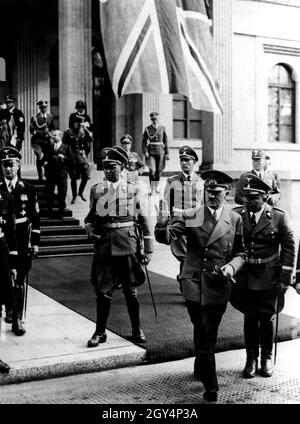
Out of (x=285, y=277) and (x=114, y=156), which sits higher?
(x=114, y=156)

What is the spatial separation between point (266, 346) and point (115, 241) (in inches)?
77.1

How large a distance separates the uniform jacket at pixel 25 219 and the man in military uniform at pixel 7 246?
628mm

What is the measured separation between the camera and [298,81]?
73.2 ft

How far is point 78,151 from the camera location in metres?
13.9

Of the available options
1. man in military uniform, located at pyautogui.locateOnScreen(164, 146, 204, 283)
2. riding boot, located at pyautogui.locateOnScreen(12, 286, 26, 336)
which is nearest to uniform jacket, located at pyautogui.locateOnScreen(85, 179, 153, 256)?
riding boot, located at pyautogui.locateOnScreen(12, 286, 26, 336)

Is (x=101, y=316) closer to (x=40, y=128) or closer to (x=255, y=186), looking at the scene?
(x=255, y=186)

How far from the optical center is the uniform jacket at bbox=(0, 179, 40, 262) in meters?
7.43

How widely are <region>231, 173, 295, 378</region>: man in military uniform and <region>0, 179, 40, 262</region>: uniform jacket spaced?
108 inches

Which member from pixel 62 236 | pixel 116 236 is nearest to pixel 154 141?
pixel 62 236

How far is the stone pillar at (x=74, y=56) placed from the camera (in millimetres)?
15750
